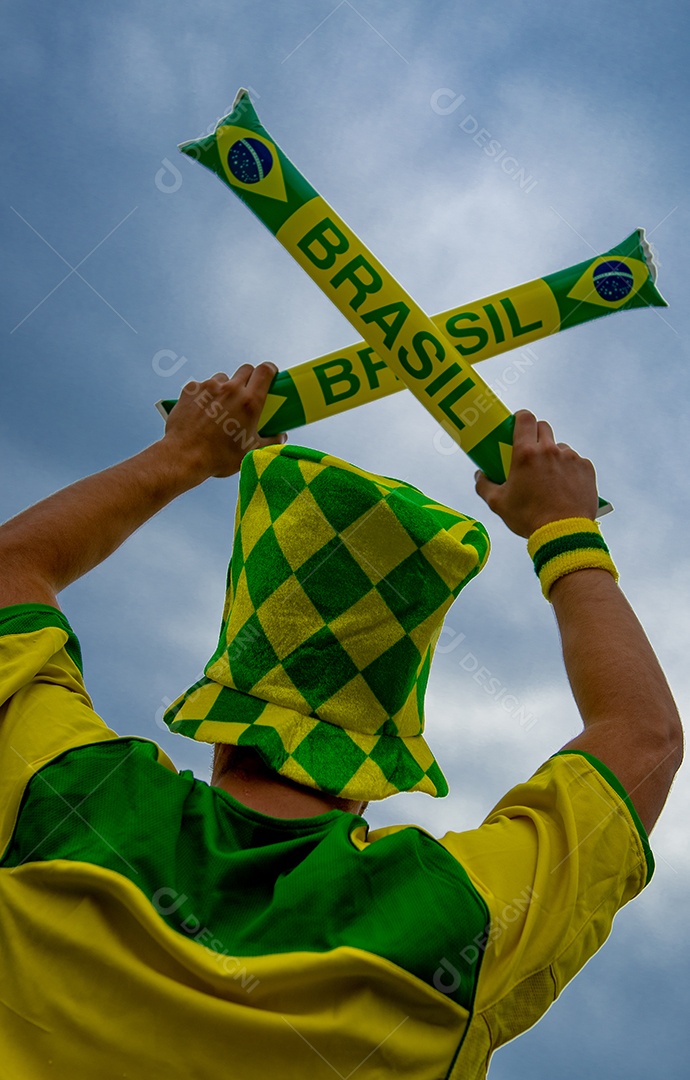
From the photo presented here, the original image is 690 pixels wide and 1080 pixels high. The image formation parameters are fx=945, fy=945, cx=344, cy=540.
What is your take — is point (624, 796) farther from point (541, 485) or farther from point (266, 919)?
point (541, 485)

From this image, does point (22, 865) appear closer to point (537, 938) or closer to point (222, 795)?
point (222, 795)

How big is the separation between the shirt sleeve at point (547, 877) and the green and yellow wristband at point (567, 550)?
19.0 inches

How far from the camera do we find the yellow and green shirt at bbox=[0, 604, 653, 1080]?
135 centimetres

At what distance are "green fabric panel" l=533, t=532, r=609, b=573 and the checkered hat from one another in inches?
6.7

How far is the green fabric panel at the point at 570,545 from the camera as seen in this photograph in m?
2.04

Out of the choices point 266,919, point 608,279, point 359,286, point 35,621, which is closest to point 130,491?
point 35,621

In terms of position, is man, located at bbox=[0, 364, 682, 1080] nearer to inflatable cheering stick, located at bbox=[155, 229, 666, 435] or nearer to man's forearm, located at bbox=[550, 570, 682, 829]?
man's forearm, located at bbox=[550, 570, 682, 829]

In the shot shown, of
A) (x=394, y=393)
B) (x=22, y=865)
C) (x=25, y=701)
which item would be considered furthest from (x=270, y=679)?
(x=394, y=393)

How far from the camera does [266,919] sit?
1436mm

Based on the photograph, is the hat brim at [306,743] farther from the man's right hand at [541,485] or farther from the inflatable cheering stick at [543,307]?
the inflatable cheering stick at [543,307]

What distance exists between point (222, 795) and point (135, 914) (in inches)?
11.4

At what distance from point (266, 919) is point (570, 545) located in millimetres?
1031

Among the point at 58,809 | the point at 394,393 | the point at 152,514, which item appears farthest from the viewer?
the point at 394,393

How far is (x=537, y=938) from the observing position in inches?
59.0
